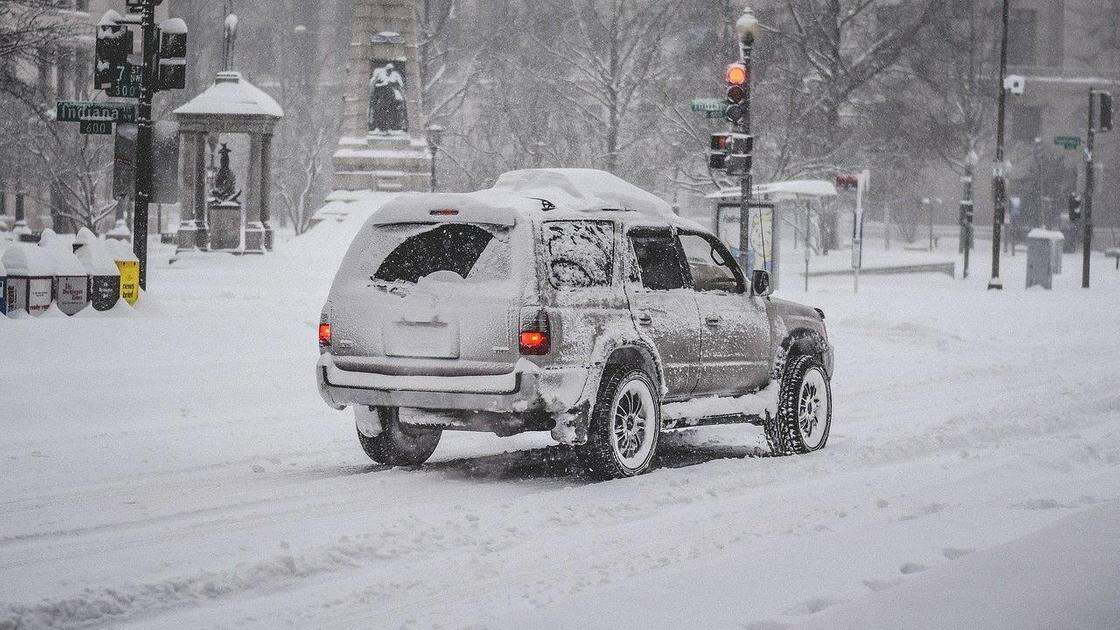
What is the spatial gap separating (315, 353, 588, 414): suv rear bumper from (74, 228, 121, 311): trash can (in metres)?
8.21

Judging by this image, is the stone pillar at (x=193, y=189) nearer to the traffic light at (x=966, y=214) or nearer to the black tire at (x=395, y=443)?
the traffic light at (x=966, y=214)

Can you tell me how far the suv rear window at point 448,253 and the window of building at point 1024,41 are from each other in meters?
81.7

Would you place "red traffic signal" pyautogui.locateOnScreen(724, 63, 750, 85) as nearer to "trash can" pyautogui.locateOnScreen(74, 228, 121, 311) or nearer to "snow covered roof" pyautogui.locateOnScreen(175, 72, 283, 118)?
"trash can" pyautogui.locateOnScreen(74, 228, 121, 311)

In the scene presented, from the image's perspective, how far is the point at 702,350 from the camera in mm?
10852

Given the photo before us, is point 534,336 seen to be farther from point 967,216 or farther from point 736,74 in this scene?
point 967,216

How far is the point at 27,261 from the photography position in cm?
1625

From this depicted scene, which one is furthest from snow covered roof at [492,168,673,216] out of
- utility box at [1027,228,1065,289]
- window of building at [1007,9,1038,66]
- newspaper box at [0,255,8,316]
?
window of building at [1007,9,1038,66]

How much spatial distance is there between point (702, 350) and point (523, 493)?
1.95 meters

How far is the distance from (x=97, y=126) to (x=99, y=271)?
5.19 feet

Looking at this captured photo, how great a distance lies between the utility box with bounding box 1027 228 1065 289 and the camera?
1485 inches

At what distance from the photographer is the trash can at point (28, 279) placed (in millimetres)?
16188

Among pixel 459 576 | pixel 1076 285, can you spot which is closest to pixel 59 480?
pixel 459 576

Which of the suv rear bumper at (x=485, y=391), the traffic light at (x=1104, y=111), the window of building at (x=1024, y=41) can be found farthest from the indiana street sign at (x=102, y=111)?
the window of building at (x=1024, y=41)

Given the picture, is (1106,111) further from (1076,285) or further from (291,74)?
(291,74)
